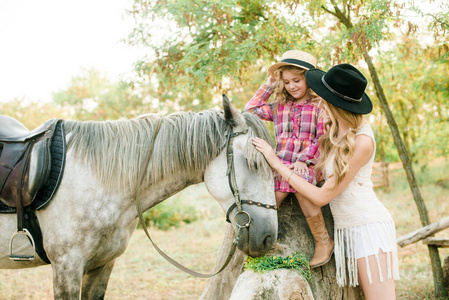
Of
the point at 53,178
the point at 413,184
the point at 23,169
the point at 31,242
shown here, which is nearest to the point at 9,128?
the point at 23,169

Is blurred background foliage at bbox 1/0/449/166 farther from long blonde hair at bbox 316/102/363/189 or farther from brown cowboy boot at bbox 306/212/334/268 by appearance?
brown cowboy boot at bbox 306/212/334/268

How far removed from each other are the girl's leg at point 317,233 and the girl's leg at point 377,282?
395 millimetres

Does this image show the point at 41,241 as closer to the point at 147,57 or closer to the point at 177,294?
the point at 147,57

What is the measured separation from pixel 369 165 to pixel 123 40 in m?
4.01

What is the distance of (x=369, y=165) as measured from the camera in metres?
2.37

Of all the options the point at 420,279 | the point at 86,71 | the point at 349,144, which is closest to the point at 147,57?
the point at 349,144

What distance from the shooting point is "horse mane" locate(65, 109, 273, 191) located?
8.16ft

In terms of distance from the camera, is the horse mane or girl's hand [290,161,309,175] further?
girl's hand [290,161,309,175]

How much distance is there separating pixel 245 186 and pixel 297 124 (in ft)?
2.59

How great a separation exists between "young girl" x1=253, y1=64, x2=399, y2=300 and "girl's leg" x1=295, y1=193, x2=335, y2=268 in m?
0.17

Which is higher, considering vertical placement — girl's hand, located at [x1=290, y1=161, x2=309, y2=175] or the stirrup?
girl's hand, located at [x1=290, y1=161, x2=309, y2=175]

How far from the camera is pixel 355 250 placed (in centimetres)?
234

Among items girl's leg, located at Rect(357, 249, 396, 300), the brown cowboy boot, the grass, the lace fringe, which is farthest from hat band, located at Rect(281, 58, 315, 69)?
the grass

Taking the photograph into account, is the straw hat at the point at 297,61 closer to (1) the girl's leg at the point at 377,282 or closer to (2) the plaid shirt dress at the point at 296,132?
(2) the plaid shirt dress at the point at 296,132
